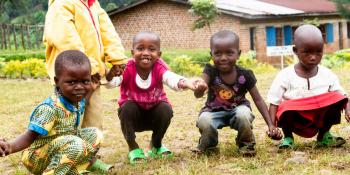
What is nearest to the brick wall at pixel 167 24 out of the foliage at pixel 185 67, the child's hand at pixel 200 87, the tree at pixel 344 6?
the tree at pixel 344 6

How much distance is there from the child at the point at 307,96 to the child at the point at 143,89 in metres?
0.85

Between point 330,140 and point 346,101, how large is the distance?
379 millimetres

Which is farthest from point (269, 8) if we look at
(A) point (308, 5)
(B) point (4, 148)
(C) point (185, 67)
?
(B) point (4, 148)

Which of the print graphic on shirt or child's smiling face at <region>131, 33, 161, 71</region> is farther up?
child's smiling face at <region>131, 33, 161, 71</region>

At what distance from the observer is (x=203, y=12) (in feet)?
80.6

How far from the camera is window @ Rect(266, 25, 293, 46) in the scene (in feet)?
88.5

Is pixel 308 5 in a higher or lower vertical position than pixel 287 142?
higher

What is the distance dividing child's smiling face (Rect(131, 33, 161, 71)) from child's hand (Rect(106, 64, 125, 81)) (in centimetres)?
13

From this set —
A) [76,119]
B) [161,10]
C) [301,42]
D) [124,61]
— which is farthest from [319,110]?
[161,10]

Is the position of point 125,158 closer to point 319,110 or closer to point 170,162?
point 170,162

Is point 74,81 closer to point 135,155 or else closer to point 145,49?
point 145,49

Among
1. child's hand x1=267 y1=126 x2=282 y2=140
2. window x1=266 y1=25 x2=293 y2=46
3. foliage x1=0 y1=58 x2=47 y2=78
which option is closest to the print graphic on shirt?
child's hand x1=267 y1=126 x2=282 y2=140

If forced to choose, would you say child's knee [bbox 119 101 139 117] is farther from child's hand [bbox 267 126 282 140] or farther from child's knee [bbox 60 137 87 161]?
child's hand [bbox 267 126 282 140]

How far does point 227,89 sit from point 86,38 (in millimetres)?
1115
